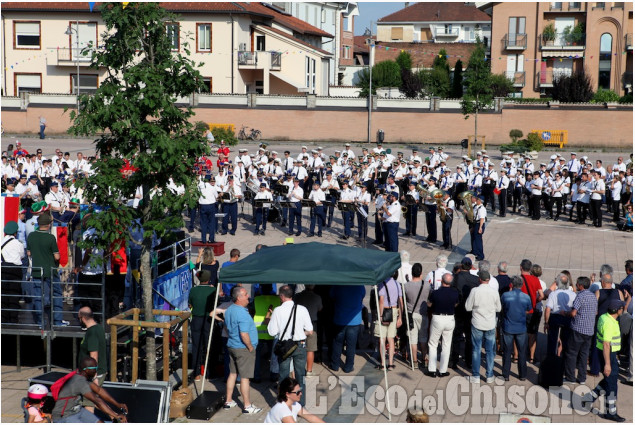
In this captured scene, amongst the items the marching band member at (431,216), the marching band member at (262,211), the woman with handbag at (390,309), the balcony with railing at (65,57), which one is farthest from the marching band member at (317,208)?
the balcony with railing at (65,57)

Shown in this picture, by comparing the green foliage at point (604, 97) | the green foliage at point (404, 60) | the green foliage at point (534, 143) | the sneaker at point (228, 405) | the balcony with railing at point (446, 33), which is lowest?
the sneaker at point (228, 405)

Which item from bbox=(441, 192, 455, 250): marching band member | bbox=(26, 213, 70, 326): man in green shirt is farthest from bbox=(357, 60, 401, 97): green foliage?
bbox=(26, 213, 70, 326): man in green shirt

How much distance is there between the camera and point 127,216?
10.7m

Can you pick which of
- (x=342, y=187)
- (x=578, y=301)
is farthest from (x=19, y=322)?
(x=342, y=187)

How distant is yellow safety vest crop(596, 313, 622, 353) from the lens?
36.2 ft

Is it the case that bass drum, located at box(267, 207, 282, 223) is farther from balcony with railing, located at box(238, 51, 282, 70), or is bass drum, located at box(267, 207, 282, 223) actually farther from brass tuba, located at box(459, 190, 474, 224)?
balcony with railing, located at box(238, 51, 282, 70)

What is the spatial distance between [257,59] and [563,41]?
88.9 feet

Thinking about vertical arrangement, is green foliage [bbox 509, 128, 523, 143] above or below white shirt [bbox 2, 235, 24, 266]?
above

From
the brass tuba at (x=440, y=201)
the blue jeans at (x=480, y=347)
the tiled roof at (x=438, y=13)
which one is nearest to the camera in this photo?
the blue jeans at (x=480, y=347)

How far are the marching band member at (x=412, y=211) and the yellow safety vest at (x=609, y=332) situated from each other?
11.8 metres

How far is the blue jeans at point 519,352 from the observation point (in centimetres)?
1218

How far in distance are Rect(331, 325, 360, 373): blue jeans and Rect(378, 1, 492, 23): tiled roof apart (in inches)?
3599

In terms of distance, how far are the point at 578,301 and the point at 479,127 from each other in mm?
41497

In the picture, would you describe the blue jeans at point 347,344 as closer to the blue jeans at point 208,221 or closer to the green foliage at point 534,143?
the blue jeans at point 208,221
